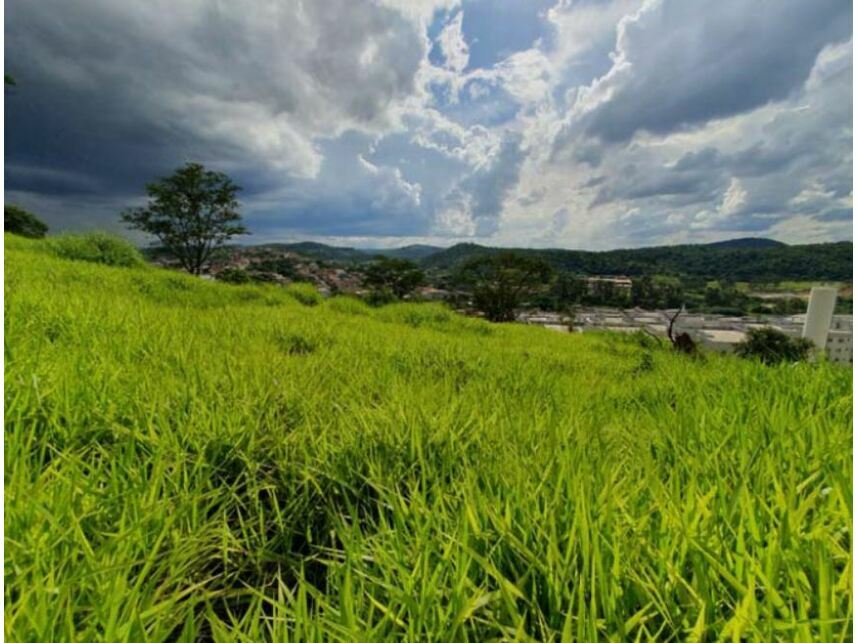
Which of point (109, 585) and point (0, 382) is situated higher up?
point (0, 382)

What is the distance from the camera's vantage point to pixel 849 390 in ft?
5.42

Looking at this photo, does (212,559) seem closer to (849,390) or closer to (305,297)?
(849,390)

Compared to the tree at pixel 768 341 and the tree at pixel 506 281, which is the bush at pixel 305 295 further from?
the tree at pixel 506 281

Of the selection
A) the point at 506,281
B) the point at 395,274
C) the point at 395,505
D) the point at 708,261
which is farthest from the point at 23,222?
the point at 708,261

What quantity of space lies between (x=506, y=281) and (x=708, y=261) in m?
14.1

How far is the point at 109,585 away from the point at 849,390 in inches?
93.6

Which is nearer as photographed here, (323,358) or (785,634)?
(785,634)

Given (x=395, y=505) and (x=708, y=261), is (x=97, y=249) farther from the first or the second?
(x=708, y=261)

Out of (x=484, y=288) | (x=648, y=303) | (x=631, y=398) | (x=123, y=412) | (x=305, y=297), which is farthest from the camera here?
(x=484, y=288)

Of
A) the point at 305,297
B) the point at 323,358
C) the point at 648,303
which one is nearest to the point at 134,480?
the point at 323,358

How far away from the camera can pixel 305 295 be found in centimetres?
718

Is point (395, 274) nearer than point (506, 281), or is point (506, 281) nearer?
point (395, 274)

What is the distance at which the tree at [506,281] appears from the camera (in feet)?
107

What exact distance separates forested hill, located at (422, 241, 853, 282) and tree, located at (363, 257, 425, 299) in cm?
682
